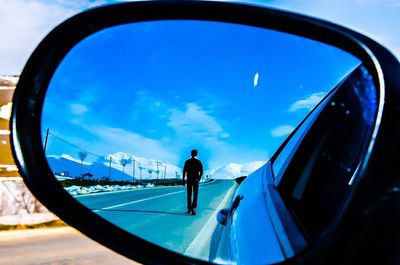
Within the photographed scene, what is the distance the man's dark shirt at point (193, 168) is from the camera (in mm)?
1562

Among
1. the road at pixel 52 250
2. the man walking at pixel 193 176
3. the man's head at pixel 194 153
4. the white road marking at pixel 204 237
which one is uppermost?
the man's head at pixel 194 153

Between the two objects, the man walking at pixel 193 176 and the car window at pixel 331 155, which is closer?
the car window at pixel 331 155

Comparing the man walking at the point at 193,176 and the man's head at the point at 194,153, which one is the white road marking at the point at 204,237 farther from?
the man's head at the point at 194,153

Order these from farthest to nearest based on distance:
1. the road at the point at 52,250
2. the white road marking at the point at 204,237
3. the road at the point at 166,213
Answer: the road at the point at 52,250 → the white road marking at the point at 204,237 → the road at the point at 166,213

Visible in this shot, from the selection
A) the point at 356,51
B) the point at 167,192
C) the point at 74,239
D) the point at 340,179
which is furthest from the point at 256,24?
the point at 74,239

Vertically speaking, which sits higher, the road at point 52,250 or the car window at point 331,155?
the car window at point 331,155

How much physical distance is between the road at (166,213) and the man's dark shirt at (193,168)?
7cm

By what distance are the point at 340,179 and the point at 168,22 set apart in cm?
75

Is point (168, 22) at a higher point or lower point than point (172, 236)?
higher

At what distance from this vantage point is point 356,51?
1.25m

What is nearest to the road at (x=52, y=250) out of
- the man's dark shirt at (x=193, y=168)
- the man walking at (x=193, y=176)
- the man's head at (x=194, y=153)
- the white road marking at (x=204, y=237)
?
the white road marking at (x=204, y=237)

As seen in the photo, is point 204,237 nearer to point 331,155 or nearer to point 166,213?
point 166,213

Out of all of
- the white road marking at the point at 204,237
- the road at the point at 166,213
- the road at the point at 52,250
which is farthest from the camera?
the road at the point at 52,250

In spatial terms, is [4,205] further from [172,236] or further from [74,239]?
[172,236]
